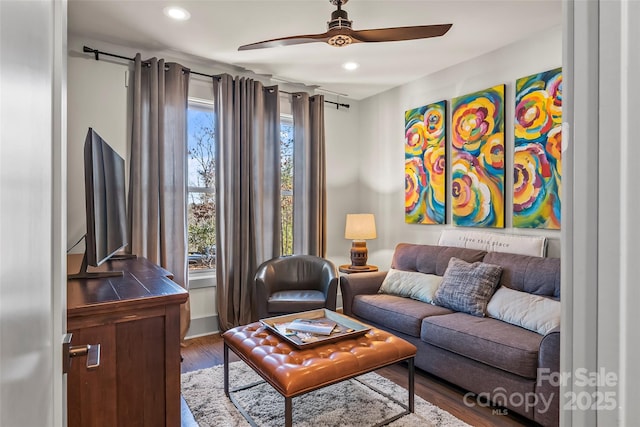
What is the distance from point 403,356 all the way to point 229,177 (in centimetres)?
233

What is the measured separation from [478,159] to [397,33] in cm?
163

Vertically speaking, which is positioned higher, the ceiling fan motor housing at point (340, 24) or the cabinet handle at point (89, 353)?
the ceiling fan motor housing at point (340, 24)

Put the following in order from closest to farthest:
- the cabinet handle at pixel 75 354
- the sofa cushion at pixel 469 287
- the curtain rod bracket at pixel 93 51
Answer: the cabinet handle at pixel 75 354 → the sofa cushion at pixel 469 287 → the curtain rod bracket at pixel 93 51

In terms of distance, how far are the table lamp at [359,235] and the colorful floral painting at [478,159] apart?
0.94m

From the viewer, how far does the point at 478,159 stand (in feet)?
11.1

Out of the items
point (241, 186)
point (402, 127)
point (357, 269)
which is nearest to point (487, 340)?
point (357, 269)

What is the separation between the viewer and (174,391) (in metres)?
1.48

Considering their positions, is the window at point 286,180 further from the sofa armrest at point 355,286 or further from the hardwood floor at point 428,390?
the hardwood floor at point 428,390

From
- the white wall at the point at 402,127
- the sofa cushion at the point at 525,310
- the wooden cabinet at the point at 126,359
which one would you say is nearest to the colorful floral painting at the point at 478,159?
the white wall at the point at 402,127

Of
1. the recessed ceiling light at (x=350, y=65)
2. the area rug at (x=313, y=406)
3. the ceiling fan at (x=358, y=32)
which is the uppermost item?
the recessed ceiling light at (x=350, y=65)

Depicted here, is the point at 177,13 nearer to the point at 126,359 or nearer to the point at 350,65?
the point at 350,65

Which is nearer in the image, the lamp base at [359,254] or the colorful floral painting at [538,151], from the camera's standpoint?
the colorful floral painting at [538,151]

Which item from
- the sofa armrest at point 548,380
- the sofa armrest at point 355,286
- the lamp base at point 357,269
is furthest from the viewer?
the lamp base at point 357,269

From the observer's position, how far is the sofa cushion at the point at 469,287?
268cm
